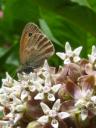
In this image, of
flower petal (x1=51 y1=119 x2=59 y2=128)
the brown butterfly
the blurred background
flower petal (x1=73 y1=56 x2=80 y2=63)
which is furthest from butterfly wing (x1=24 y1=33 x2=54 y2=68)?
flower petal (x1=51 y1=119 x2=59 y2=128)

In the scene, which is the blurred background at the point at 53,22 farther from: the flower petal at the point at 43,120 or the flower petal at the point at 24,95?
the flower petal at the point at 43,120

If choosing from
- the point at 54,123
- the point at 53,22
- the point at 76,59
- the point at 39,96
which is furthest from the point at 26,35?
the point at 53,22

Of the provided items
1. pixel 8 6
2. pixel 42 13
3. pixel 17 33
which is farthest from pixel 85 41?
pixel 17 33

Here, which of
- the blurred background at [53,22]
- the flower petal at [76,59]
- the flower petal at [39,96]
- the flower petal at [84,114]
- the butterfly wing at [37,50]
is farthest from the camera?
the blurred background at [53,22]

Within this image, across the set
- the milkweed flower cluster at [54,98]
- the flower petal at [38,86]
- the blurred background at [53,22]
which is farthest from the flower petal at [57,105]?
the blurred background at [53,22]

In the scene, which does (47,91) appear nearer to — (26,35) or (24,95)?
(24,95)

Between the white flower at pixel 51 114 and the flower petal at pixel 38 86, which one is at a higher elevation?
the flower petal at pixel 38 86
